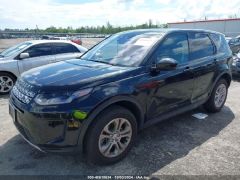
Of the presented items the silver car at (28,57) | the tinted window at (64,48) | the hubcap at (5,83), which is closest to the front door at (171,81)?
the silver car at (28,57)

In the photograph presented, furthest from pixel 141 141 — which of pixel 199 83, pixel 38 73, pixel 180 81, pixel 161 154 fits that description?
pixel 38 73

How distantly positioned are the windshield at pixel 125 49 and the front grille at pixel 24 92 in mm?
1254

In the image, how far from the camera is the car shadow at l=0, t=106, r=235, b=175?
3326 mm

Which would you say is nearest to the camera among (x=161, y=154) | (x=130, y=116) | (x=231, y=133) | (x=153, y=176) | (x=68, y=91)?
(x=68, y=91)

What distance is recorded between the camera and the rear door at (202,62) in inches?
181

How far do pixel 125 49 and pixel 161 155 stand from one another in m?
1.72

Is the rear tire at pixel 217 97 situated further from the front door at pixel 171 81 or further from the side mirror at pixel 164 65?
the side mirror at pixel 164 65

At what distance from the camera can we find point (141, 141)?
413 cm

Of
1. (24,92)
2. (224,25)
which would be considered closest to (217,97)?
(24,92)

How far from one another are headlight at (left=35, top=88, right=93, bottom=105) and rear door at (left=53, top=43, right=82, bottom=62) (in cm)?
497

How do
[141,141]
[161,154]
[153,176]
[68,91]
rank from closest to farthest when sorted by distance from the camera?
1. [68,91]
2. [153,176]
3. [161,154]
4. [141,141]

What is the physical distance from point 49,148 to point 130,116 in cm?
111

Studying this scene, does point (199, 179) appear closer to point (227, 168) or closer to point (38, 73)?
point (227, 168)

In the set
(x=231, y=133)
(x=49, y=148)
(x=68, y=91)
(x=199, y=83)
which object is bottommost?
(x=231, y=133)
